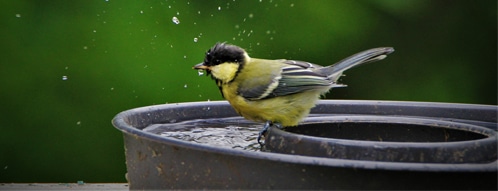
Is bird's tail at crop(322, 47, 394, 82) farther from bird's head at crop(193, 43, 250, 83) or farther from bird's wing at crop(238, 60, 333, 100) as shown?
bird's head at crop(193, 43, 250, 83)

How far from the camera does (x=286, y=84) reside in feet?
11.6

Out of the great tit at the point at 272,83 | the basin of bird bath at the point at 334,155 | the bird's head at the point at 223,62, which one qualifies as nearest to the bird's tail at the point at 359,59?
the great tit at the point at 272,83

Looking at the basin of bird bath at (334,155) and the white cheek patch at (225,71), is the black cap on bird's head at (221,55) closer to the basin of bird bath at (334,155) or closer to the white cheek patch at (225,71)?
the white cheek patch at (225,71)

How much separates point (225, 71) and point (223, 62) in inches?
1.9

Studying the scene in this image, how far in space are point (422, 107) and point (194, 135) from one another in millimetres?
932

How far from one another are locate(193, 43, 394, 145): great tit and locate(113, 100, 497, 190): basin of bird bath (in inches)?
6.6

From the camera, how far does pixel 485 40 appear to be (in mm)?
4707

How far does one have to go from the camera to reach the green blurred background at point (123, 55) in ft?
14.6

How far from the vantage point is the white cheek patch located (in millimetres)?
3588

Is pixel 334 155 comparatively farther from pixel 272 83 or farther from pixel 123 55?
pixel 123 55

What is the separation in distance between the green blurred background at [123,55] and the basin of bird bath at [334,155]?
1.07 meters

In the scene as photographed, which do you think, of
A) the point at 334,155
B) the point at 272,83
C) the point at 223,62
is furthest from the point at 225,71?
the point at 334,155

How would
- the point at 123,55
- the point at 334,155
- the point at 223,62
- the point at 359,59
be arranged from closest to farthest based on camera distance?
the point at 334,155
the point at 359,59
the point at 223,62
the point at 123,55

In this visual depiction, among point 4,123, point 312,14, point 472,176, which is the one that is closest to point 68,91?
point 4,123
